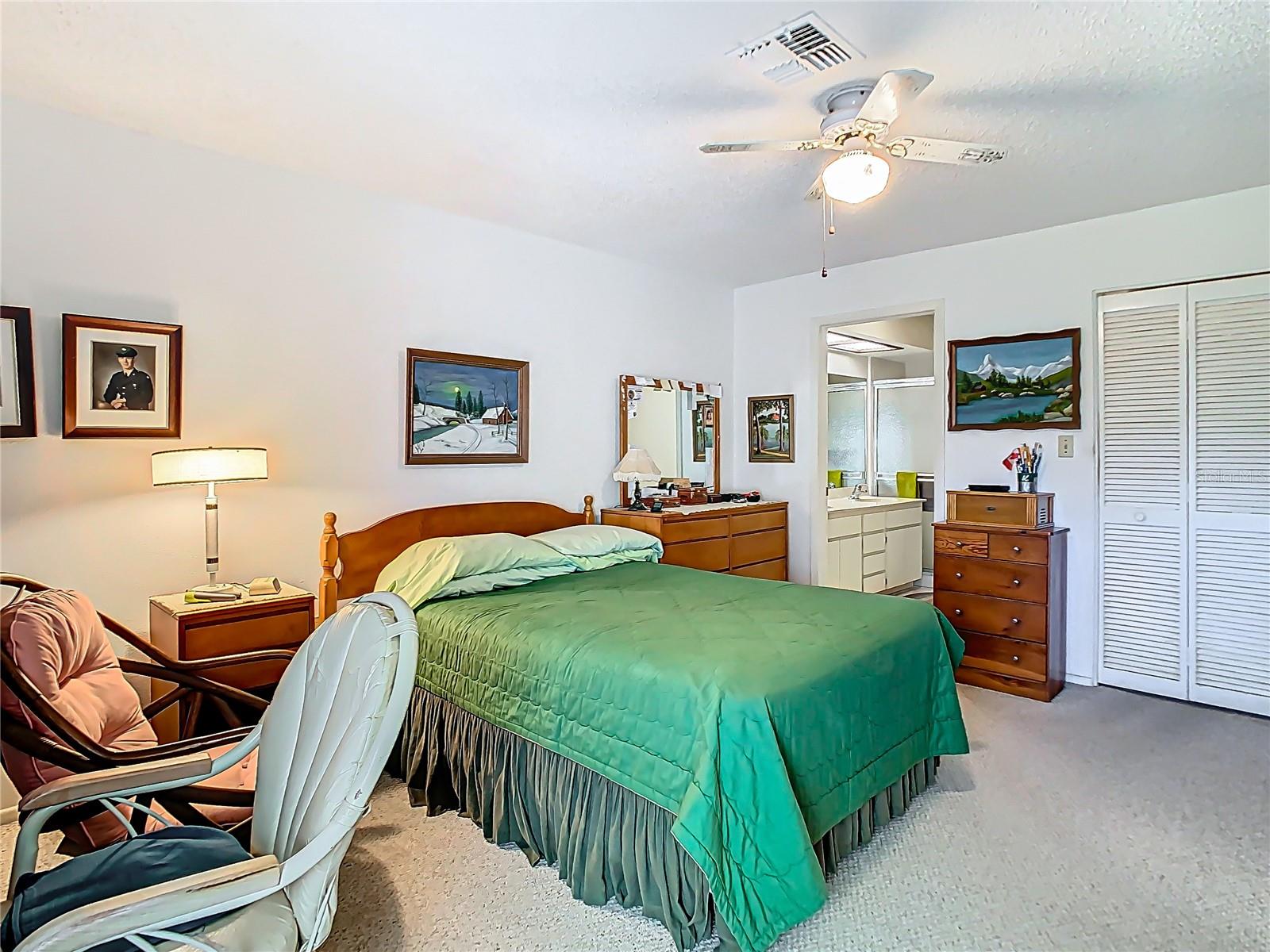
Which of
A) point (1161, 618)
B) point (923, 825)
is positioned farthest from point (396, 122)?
point (1161, 618)

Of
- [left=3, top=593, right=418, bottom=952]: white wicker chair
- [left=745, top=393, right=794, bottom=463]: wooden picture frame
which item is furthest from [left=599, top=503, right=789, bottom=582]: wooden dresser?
[left=3, top=593, right=418, bottom=952]: white wicker chair

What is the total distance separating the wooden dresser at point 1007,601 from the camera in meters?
3.84

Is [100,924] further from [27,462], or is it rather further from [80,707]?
[27,462]

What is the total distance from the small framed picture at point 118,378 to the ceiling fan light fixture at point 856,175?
260 centimetres

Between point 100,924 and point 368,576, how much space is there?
2389 mm

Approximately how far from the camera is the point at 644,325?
4.89m

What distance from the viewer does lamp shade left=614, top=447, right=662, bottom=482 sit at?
4.52m

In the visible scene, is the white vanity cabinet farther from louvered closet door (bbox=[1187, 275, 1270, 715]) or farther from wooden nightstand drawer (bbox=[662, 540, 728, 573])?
louvered closet door (bbox=[1187, 275, 1270, 715])

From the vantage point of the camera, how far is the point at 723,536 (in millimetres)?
4699

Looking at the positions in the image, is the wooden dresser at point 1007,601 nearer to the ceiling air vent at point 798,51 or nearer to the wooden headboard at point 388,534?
the wooden headboard at point 388,534

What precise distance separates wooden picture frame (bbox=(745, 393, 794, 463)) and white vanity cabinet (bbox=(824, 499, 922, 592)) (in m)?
0.61

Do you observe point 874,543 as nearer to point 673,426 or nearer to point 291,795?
point 673,426

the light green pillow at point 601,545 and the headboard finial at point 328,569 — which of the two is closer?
the headboard finial at point 328,569

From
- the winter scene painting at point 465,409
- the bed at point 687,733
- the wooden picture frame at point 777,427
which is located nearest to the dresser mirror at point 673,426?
the wooden picture frame at point 777,427
